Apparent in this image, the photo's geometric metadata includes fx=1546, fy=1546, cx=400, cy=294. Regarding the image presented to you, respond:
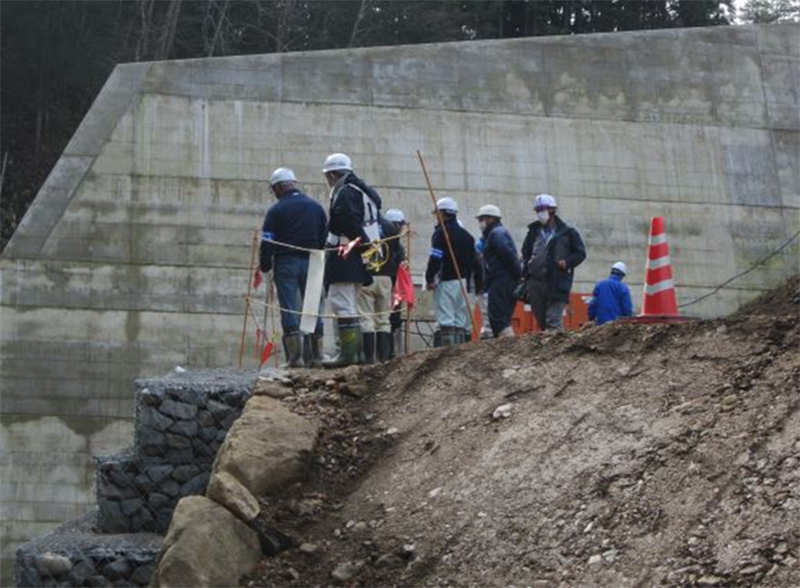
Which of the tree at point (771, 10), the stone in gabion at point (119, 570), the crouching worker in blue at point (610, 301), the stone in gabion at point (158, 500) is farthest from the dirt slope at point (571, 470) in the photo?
the tree at point (771, 10)

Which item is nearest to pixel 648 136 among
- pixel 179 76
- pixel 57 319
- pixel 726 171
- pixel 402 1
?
pixel 726 171

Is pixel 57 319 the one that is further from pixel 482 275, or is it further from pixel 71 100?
pixel 71 100

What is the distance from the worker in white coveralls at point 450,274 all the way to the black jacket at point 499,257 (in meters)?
0.29

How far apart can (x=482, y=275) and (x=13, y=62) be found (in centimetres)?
2450

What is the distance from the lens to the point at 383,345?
1368cm

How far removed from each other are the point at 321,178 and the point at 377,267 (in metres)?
9.81

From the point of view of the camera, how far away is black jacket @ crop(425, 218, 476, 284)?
46.1 feet

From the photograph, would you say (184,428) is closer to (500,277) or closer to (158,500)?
(158,500)

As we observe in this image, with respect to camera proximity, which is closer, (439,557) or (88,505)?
(439,557)

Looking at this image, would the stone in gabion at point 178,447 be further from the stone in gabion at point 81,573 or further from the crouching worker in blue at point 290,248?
the crouching worker in blue at point 290,248

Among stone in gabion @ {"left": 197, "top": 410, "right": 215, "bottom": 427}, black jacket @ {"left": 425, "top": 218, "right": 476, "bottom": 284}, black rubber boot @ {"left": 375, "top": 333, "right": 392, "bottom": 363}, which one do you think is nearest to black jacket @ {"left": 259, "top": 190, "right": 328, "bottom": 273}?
black rubber boot @ {"left": 375, "top": 333, "right": 392, "bottom": 363}

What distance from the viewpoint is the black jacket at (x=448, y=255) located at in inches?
554

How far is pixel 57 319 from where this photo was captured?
21.5 m

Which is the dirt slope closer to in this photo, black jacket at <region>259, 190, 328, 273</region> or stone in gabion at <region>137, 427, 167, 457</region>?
stone in gabion at <region>137, 427, 167, 457</region>
